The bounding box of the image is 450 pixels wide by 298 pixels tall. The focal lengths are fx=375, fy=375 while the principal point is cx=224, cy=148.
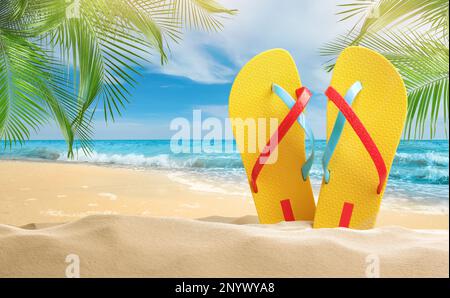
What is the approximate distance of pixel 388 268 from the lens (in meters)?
0.31

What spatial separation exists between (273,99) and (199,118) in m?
4.43

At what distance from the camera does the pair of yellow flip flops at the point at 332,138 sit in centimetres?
76

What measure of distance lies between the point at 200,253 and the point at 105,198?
6.90 feet

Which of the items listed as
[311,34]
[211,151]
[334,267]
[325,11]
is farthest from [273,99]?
[211,151]

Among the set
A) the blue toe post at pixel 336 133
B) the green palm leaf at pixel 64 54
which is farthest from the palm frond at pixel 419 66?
the green palm leaf at pixel 64 54

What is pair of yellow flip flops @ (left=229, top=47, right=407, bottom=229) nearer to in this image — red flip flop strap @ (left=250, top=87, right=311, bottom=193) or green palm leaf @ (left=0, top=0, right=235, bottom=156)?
red flip flop strap @ (left=250, top=87, right=311, bottom=193)

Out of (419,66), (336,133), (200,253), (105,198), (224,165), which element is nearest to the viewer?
(200,253)

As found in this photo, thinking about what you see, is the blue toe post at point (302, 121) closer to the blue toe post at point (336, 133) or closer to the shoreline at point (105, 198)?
the blue toe post at point (336, 133)

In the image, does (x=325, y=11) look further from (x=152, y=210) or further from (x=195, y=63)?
(x=152, y=210)

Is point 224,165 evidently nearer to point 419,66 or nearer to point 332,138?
point 419,66

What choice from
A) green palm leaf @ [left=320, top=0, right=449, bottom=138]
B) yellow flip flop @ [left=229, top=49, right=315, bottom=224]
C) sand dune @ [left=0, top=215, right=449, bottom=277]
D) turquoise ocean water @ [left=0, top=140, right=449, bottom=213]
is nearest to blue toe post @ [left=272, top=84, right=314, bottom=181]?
yellow flip flop @ [left=229, top=49, right=315, bottom=224]

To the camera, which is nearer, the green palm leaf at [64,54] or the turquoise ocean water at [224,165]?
the green palm leaf at [64,54]

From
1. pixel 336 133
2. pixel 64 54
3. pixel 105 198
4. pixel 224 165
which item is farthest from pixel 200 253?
pixel 224 165

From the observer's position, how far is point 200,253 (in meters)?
0.32
